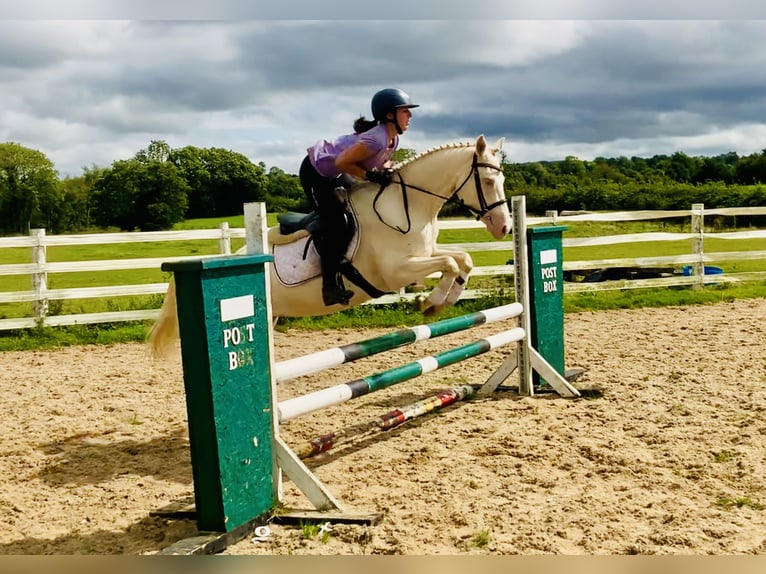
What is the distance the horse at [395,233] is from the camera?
4.04 meters

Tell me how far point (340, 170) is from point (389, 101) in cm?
45

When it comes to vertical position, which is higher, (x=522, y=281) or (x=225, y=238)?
(x=225, y=238)

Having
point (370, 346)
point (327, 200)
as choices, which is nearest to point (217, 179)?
point (327, 200)

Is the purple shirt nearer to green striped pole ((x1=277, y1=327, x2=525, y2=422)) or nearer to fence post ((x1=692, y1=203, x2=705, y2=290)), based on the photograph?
green striped pole ((x1=277, y1=327, x2=525, y2=422))

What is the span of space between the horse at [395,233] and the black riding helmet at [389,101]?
433 mm

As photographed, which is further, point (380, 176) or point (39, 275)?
point (39, 275)

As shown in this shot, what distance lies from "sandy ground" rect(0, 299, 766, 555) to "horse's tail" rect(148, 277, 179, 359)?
0.55 metres

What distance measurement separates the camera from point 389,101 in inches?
150

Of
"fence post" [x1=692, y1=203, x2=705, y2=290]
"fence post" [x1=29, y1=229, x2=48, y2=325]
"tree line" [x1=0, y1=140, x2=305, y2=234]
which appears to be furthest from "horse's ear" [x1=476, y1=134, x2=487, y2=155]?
"tree line" [x1=0, y1=140, x2=305, y2=234]

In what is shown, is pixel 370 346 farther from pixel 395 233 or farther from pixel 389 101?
pixel 389 101

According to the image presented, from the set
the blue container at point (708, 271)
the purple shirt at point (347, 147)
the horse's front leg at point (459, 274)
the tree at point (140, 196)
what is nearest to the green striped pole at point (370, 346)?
the horse's front leg at point (459, 274)

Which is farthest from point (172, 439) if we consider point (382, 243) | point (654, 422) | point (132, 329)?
point (132, 329)

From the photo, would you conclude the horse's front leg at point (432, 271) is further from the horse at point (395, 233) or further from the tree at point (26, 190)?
the tree at point (26, 190)

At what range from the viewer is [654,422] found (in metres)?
4.22
